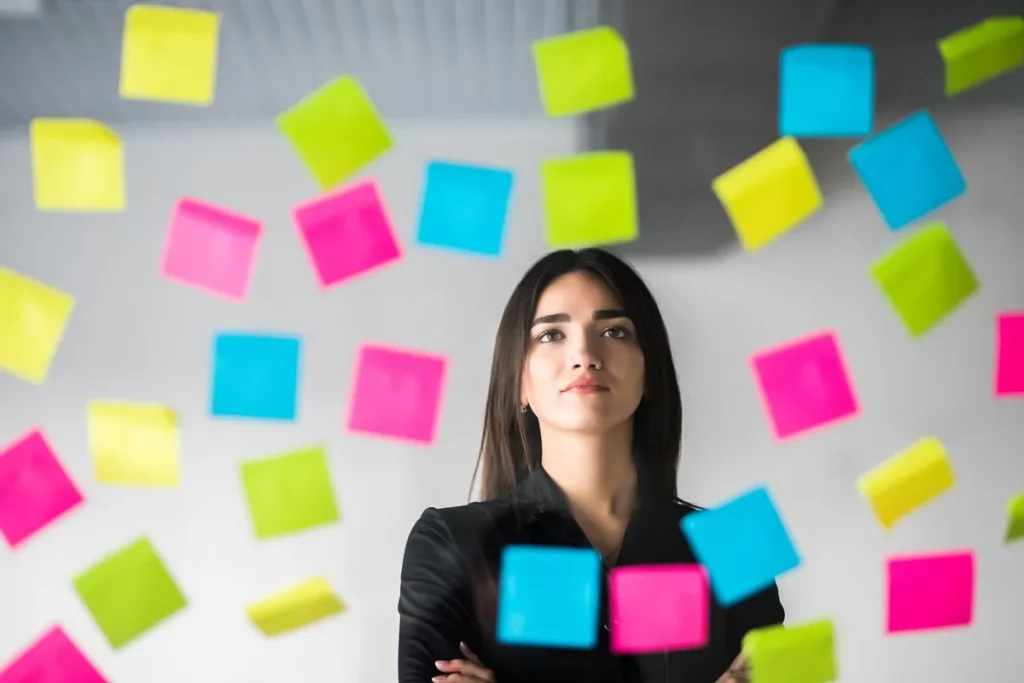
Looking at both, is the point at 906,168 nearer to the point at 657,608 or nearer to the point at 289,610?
the point at 657,608

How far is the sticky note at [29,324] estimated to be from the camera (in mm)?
1144

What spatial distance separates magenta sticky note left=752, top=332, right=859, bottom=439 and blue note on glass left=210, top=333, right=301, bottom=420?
0.58 metres

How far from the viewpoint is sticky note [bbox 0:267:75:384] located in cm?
114

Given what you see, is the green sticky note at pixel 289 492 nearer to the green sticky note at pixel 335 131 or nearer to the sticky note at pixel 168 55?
the green sticky note at pixel 335 131

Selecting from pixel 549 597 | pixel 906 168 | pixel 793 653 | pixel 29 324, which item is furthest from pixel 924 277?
pixel 29 324

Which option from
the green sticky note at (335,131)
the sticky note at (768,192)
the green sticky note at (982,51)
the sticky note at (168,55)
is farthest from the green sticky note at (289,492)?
the green sticky note at (982,51)

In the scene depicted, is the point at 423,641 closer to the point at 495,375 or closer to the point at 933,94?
the point at 495,375

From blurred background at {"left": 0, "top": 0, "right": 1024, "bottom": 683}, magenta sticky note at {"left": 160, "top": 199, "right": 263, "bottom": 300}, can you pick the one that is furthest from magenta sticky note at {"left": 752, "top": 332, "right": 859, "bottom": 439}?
magenta sticky note at {"left": 160, "top": 199, "right": 263, "bottom": 300}

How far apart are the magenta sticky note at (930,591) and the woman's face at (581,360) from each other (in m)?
0.40

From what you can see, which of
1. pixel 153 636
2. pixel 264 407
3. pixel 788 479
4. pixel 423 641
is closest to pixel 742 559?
pixel 788 479

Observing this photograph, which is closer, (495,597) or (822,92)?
(495,597)

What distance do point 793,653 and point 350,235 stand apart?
0.74 m

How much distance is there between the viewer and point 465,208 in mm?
1172

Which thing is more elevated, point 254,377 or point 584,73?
point 584,73
